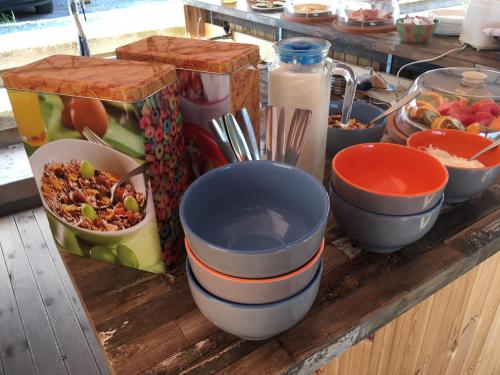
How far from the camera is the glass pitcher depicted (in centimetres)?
66

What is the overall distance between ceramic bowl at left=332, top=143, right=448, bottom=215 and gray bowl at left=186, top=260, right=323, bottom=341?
0.56ft

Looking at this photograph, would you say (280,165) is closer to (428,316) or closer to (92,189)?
(92,189)

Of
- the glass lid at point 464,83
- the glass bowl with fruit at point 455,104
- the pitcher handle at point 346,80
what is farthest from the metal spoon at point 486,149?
the glass lid at point 464,83

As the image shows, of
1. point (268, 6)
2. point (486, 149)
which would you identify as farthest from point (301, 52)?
point (268, 6)

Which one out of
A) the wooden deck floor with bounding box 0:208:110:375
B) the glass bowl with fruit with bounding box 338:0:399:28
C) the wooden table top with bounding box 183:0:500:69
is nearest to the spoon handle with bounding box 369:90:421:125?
the wooden table top with bounding box 183:0:500:69

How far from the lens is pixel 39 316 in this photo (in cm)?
177

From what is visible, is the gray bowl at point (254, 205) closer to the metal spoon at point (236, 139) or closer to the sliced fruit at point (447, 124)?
the metal spoon at point (236, 139)

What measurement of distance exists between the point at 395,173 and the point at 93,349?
141 centimetres

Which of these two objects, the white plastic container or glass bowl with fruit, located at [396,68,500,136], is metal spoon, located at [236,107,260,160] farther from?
the white plastic container

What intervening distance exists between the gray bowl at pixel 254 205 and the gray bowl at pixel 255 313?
0.07 meters

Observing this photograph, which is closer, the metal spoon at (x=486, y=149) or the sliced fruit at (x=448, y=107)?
the metal spoon at (x=486, y=149)

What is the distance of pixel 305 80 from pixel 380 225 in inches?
10.1

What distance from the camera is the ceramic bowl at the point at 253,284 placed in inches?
17.4

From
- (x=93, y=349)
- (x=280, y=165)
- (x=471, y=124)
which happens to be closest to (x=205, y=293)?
(x=280, y=165)
